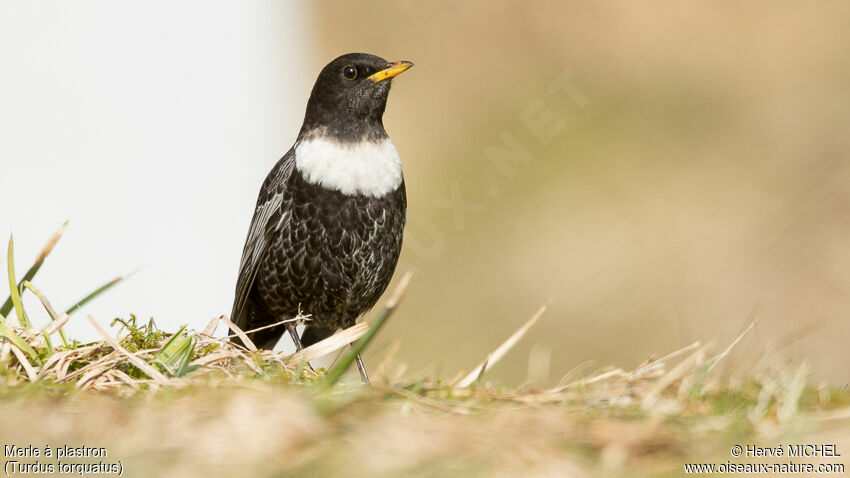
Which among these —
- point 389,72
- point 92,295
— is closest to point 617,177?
point 389,72

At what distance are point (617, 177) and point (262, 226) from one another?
4259 millimetres

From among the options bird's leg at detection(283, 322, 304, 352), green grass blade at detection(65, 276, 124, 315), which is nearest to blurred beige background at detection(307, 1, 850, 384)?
bird's leg at detection(283, 322, 304, 352)

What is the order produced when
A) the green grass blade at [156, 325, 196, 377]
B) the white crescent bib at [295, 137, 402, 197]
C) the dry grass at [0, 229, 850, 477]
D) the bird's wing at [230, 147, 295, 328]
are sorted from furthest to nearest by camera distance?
the bird's wing at [230, 147, 295, 328] < the white crescent bib at [295, 137, 402, 197] < the green grass blade at [156, 325, 196, 377] < the dry grass at [0, 229, 850, 477]

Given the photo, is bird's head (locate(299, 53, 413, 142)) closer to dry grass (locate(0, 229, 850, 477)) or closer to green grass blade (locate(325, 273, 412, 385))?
dry grass (locate(0, 229, 850, 477))

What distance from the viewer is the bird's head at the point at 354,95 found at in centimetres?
446

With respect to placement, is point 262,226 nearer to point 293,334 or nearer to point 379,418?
point 293,334

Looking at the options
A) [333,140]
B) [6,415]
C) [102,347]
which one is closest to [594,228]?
[333,140]

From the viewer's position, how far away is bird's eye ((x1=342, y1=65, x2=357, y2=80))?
4520 millimetres

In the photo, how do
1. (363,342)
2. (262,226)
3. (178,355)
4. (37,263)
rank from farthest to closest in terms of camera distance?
(262,226), (37,263), (178,355), (363,342)

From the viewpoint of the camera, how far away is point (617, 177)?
7.80 metres

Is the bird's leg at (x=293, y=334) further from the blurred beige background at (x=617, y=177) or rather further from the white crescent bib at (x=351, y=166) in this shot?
the blurred beige background at (x=617, y=177)

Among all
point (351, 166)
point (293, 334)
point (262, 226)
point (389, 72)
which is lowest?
point (293, 334)

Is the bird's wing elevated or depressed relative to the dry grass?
elevated

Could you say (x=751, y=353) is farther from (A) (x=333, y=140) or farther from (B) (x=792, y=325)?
(B) (x=792, y=325)
